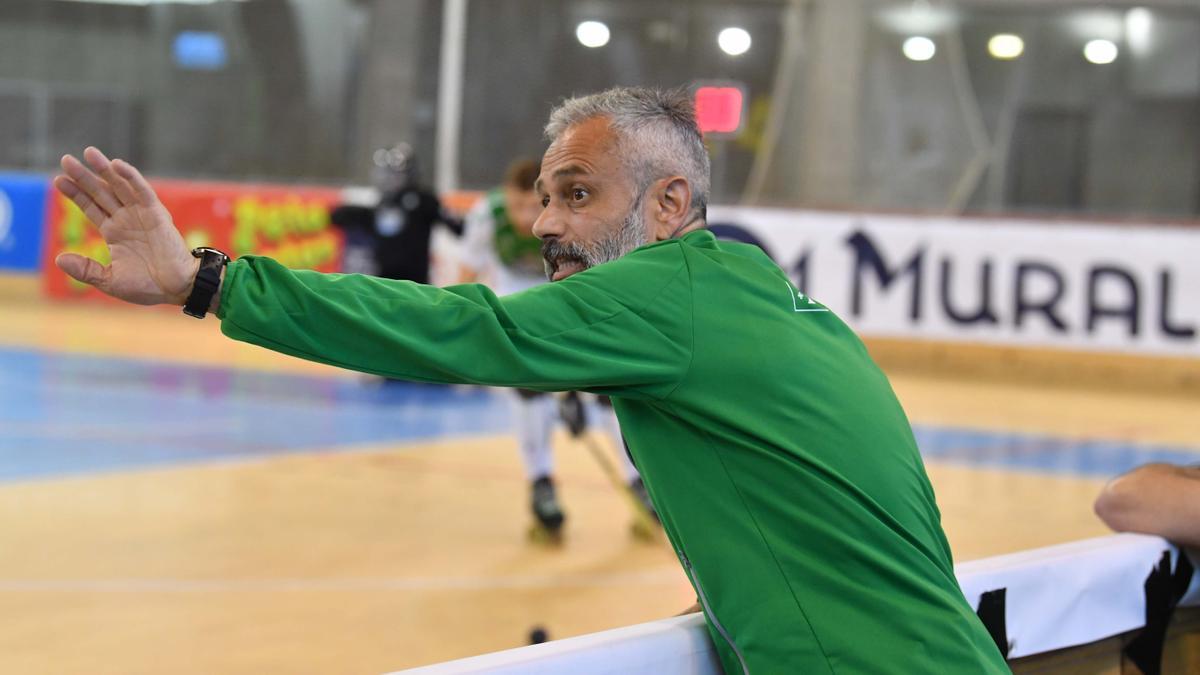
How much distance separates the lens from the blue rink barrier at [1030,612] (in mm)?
1984

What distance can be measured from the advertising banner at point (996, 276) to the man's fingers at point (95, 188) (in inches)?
461

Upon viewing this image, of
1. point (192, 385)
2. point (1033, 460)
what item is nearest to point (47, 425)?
point (192, 385)

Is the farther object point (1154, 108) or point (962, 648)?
point (1154, 108)

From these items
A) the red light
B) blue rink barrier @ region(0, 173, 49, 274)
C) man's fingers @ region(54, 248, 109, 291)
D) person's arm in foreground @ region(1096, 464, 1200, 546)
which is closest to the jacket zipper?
man's fingers @ region(54, 248, 109, 291)

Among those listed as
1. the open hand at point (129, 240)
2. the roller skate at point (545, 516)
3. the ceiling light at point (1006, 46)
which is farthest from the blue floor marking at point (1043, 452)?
the open hand at point (129, 240)

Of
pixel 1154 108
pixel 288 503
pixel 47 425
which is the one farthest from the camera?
pixel 1154 108

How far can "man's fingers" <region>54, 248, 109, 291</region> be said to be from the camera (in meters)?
1.79

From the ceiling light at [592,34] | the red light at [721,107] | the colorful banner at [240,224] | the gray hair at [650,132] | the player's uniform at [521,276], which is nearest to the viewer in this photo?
the gray hair at [650,132]

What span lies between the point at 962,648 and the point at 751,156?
48.3 ft

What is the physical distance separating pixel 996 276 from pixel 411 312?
11825 mm

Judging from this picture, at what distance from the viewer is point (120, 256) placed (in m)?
1.83

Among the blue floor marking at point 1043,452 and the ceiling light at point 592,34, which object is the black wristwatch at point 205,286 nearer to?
the blue floor marking at point 1043,452

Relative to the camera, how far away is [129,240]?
1.83 meters

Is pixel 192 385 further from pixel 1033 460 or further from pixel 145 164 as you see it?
pixel 145 164
